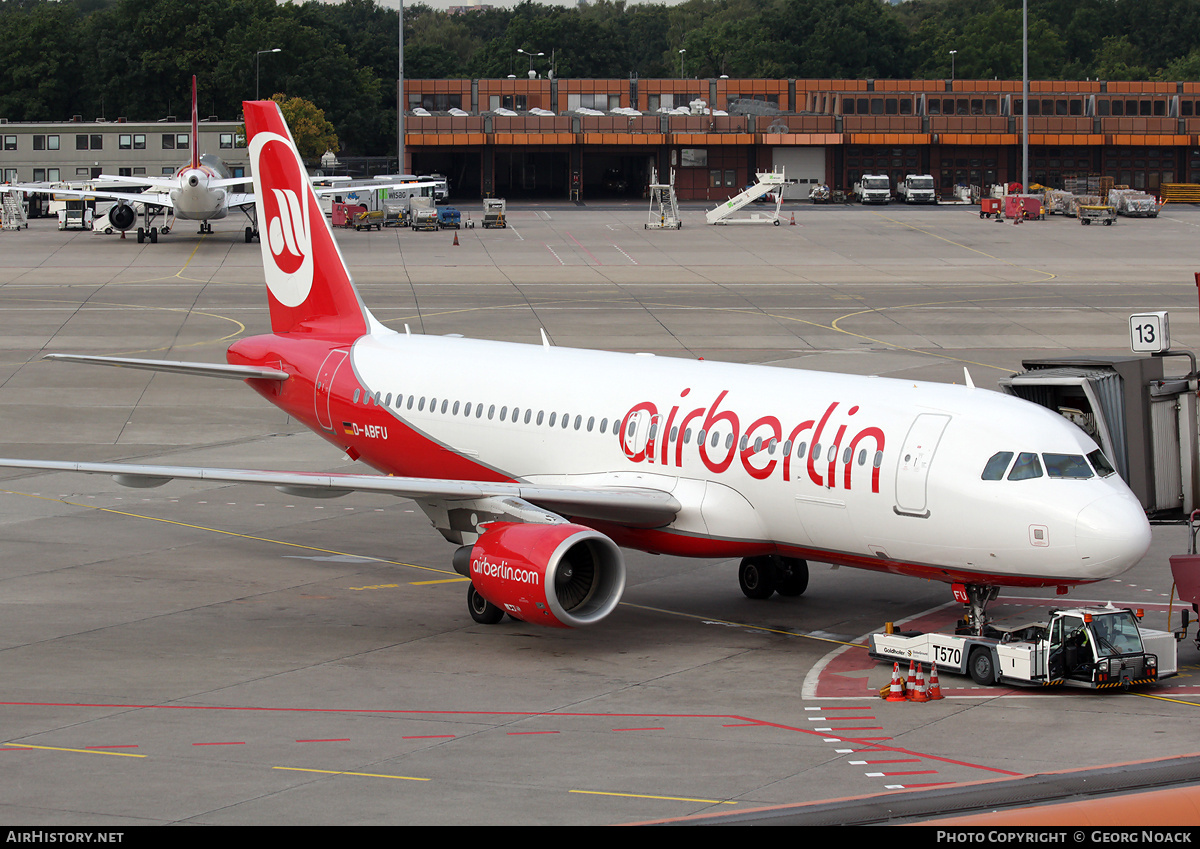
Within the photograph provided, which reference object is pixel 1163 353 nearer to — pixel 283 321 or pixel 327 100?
pixel 283 321

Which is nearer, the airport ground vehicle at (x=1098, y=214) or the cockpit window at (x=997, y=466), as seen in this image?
the cockpit window at (x=997, y=466)

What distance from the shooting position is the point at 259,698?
21.2 m

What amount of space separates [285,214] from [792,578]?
1473 centimetres

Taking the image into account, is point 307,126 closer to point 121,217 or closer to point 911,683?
point 121,217

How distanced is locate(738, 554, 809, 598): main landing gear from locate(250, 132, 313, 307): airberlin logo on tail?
41.4 ft

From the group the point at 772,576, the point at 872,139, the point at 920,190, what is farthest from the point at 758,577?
the point at 872,139

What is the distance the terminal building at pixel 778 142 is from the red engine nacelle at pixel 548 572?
388 feet

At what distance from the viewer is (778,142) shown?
14250 cm

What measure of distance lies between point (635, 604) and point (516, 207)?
109m

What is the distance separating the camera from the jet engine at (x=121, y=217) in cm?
10106

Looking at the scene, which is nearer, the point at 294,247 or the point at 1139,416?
the point at 1139,416

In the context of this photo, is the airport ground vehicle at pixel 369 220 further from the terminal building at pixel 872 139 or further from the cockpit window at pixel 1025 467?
the cockpit window at pixel 1025 467

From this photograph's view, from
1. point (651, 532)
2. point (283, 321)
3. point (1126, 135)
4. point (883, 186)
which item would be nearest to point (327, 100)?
point (883, 186)

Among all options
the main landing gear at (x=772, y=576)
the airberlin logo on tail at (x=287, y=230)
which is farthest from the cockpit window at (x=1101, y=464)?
the airberlin logo on tail at (x=287, y=230)
